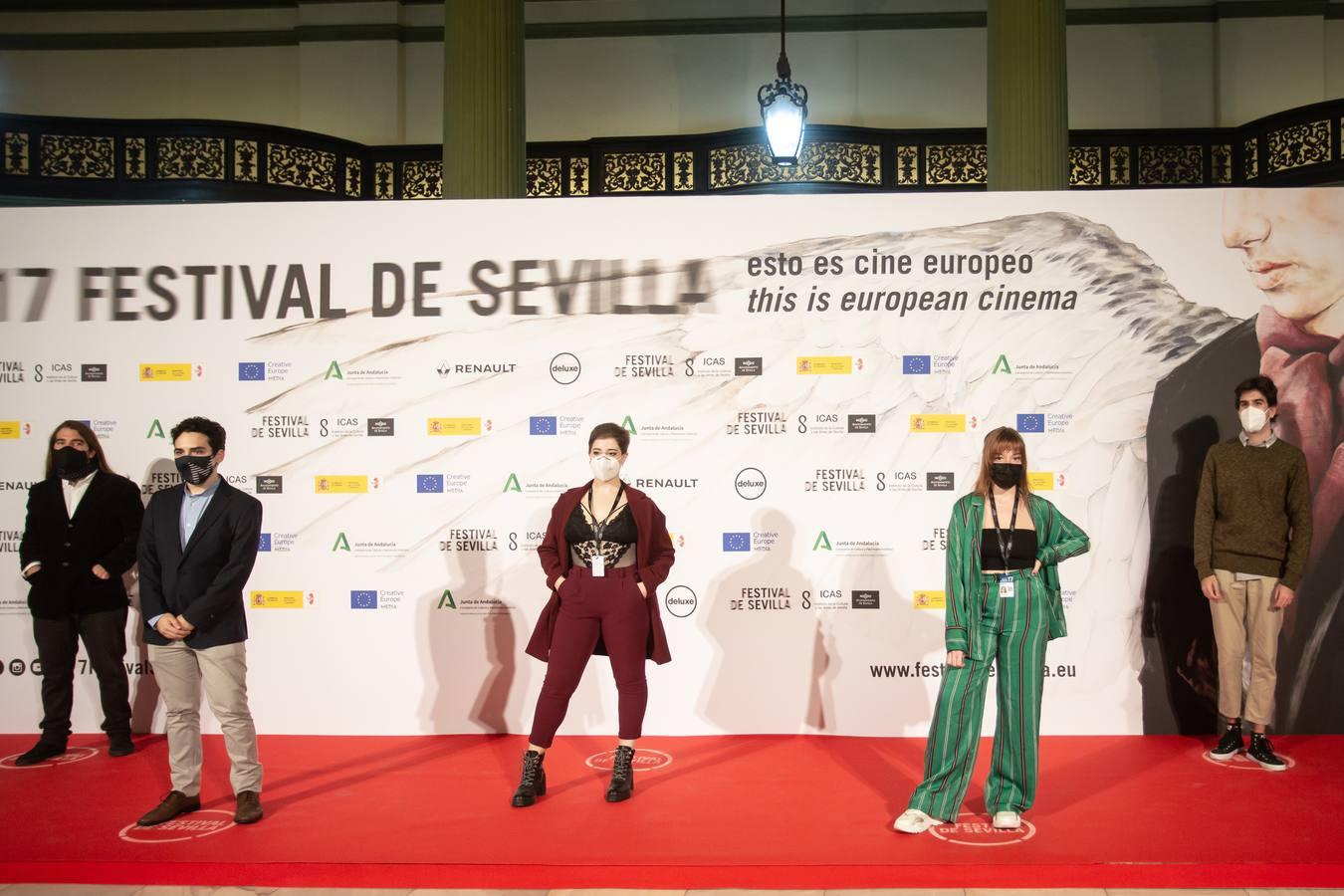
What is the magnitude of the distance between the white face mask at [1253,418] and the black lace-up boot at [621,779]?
118 inches

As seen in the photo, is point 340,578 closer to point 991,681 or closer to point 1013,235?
point 991,681

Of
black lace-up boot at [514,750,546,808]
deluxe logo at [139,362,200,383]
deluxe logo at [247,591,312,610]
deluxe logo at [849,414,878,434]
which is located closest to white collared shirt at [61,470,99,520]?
deluxe logo at [139,362,200,383]

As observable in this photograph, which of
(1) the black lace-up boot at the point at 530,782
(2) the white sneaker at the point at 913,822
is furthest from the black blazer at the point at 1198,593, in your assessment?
(1) the black lace-up boot at the point at 530,782

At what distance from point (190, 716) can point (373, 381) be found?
1.89 meters

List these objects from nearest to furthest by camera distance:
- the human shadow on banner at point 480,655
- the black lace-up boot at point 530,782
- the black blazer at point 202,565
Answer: the black blazer at point 202,565
the black lace-up boot at point 530,782
the human shadow on banner at point 480,655

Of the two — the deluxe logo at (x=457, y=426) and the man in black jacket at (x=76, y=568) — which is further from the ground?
the deluxe logo at (x=457, y=426)

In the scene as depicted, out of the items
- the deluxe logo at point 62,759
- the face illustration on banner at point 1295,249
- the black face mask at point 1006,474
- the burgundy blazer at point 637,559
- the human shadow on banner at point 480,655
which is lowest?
the deluxe logo at point 62,759

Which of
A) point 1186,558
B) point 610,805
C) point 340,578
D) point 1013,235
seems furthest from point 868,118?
point 610,805

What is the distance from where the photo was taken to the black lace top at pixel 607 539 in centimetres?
421

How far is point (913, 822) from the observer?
372 centimetres

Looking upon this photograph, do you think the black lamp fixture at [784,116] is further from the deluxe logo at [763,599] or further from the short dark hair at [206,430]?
the short dark hair at [206,430]

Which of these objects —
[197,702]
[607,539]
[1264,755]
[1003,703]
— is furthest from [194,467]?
[1264,755]

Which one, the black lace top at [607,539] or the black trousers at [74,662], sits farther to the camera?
the black trousers at [74,662]

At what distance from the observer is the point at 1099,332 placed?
5152 mm
